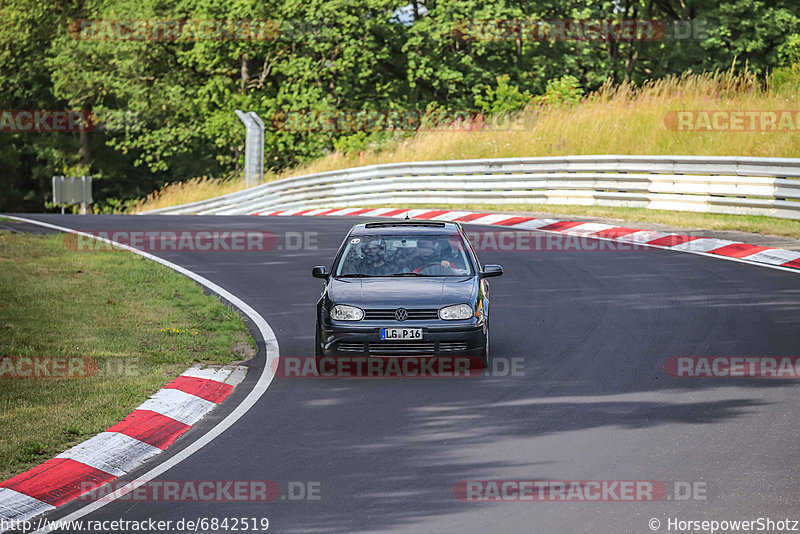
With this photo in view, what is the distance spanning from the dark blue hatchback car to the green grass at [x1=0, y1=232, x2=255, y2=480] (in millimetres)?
1502

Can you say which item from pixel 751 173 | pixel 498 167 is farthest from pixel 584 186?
pixel 751 173

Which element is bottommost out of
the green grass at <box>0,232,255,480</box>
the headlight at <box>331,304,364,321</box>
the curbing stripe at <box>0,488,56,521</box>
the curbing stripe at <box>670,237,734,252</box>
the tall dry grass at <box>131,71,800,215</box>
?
the green grass at <box>0,232,255,480</box>

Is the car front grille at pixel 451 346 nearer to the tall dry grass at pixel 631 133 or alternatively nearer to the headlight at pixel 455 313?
the headlight at pixel 455 313

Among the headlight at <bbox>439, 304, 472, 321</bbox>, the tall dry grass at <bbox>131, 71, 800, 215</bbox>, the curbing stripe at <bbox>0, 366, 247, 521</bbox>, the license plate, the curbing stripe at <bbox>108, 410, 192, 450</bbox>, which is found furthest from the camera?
the tall dry grass at <bbox>131, 71, 800, 215</bbox>

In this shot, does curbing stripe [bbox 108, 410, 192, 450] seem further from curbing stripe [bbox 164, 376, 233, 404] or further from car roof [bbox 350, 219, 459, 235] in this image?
car roof [bbox 350, 219, 459, 235]

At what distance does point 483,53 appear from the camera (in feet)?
148

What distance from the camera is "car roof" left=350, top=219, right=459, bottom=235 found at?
11664mm

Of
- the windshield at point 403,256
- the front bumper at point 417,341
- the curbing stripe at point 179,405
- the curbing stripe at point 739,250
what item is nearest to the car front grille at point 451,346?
the front bumper at point 417,341

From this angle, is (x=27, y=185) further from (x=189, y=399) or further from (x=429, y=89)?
(x=189, y=399)

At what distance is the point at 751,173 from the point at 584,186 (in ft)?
15.9

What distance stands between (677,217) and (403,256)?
12.2 m

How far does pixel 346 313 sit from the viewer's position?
1037 centimetres

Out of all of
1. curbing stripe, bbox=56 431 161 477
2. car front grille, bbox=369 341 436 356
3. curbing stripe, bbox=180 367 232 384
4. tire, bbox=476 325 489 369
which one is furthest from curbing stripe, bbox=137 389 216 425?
tire, bbox=476 325 489 369

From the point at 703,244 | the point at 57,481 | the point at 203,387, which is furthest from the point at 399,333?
the point at 703,244
